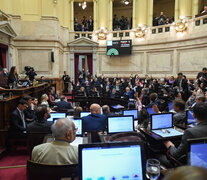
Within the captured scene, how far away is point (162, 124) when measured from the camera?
3348 millimetres

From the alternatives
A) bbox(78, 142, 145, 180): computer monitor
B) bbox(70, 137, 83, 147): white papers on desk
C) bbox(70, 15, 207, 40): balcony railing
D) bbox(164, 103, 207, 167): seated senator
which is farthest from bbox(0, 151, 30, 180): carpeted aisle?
bbox(70, 15, 207, 40): balcony railing

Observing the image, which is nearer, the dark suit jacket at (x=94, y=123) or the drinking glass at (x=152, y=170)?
the drinking glass at (x=152, y=170)

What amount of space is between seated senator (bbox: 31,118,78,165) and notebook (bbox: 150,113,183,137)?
182 cm

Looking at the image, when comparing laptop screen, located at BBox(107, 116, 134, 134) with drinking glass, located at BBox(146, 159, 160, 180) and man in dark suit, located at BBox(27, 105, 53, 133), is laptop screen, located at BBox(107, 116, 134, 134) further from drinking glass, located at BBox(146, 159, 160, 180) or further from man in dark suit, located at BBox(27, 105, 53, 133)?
drinking glass, located at BBox(146, 159, 160, 180)

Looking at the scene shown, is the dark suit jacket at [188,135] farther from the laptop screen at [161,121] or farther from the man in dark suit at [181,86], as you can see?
the man in dark suit at [181,86]

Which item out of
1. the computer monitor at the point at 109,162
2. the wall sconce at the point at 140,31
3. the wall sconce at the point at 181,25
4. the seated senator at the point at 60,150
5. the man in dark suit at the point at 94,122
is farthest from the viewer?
the wall sconce at the point at 140,31

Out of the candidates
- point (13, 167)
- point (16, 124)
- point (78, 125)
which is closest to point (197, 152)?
point (78, 125)

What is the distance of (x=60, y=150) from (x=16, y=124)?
2891mm

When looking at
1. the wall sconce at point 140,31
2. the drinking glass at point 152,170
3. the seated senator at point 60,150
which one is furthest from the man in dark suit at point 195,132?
the wall sconce at point 140,31

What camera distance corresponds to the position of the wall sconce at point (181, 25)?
12633mm

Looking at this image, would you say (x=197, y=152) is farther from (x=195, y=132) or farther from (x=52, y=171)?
(x=52, y=171)

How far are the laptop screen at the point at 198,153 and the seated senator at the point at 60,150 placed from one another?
1.03 m

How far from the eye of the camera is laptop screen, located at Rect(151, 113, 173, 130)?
3272 mm

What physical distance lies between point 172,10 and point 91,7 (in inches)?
326
